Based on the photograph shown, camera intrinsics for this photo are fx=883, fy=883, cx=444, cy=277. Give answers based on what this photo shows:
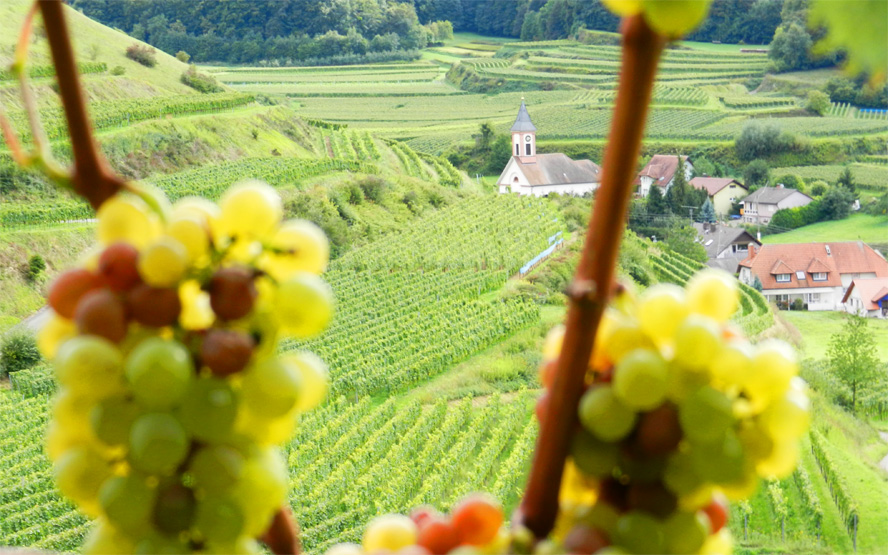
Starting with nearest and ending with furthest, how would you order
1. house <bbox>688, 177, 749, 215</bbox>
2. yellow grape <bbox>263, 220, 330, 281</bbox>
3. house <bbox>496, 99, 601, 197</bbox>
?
1. yellow grape <bbox>263, 220, 330, 281</bbox>
2. house <bbox>496, 99, 601, 197</bbox>
3. house <bbox>688, 177, 749, 215</bbox>

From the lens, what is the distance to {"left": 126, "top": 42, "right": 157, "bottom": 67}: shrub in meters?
36.8

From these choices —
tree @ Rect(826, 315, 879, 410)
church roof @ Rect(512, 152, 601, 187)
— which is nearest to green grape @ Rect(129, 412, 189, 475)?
tree @ Rect(826, 315, 879, 410)

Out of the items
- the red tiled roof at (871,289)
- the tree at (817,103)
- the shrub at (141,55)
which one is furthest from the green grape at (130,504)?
the tree at (817,103)

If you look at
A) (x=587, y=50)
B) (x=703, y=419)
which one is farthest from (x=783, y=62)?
(x=703, y=419)

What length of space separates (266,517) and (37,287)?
2039 centimetres

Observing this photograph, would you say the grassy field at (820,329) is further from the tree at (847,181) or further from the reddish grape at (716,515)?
the reddish grape at (716,515)

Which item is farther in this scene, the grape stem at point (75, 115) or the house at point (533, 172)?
the house at point (533, 172)

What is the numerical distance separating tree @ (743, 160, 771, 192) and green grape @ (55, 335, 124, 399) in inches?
1877

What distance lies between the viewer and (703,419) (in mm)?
707

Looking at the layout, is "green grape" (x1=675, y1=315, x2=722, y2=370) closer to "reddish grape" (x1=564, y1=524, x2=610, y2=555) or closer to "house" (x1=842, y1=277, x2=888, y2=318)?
"reddish grape" (x1=564, y1=524, x2=610, y2=555)

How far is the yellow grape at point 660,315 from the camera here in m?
0.75

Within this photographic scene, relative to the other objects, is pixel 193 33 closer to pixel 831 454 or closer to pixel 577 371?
pixel 831 454

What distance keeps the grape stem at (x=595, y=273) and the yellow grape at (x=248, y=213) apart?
0.94 ft

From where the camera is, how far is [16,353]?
15.8 m
